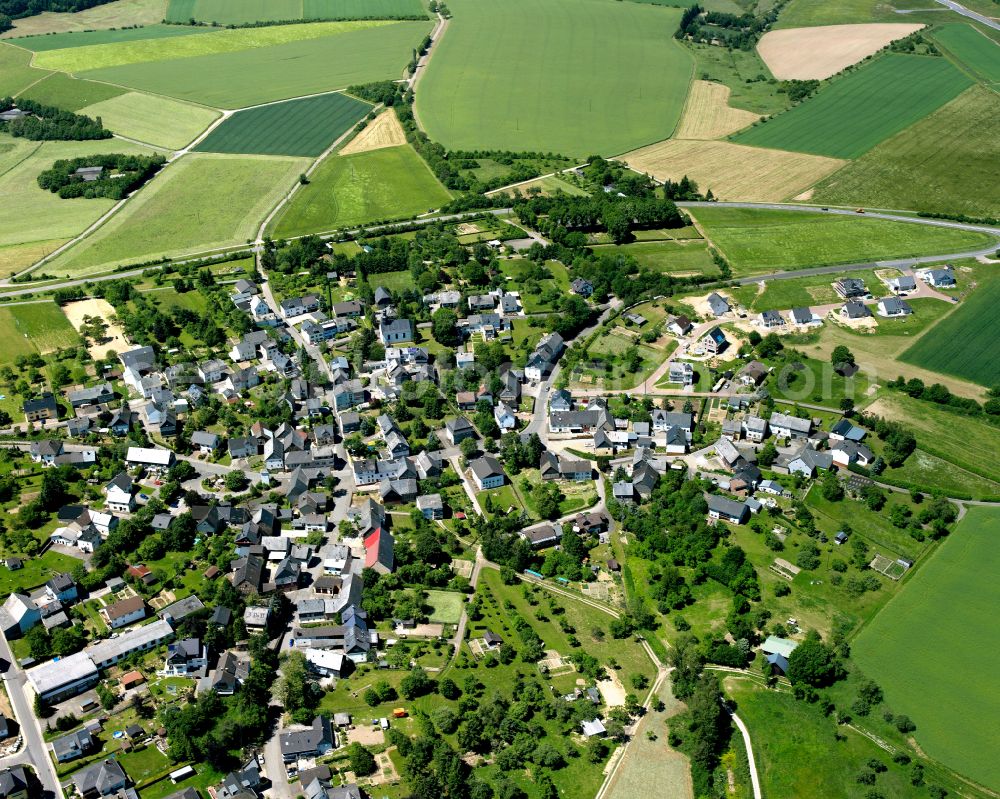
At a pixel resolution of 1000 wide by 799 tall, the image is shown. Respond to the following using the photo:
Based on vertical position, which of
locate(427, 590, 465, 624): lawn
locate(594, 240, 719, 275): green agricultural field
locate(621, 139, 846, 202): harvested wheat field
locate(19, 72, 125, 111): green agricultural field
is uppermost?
locate(19, 72, 125, 111): green agricultural field

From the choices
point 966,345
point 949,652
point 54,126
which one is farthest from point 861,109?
point 54,126

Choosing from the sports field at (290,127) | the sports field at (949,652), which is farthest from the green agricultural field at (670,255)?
the sports field at (290,127)

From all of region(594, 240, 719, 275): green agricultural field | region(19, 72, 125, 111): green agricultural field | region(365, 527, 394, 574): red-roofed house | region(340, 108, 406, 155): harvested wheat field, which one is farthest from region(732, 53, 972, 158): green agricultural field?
region(19, 72, 125, 111): green agricultural field

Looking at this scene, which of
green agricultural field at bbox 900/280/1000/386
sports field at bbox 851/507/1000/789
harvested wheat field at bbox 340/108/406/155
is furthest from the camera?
harvested wheat field at bbox 340/108/406/155

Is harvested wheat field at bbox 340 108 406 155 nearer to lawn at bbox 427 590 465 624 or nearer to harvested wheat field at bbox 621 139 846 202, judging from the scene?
harvested wheat field at bbox 621 139 846 202

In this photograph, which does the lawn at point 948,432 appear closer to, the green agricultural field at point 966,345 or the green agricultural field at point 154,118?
the green agricultural field at point 966,345

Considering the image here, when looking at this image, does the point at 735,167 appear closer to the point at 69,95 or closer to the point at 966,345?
the point at 966,345

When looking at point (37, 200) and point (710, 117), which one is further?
point (710, 117)
